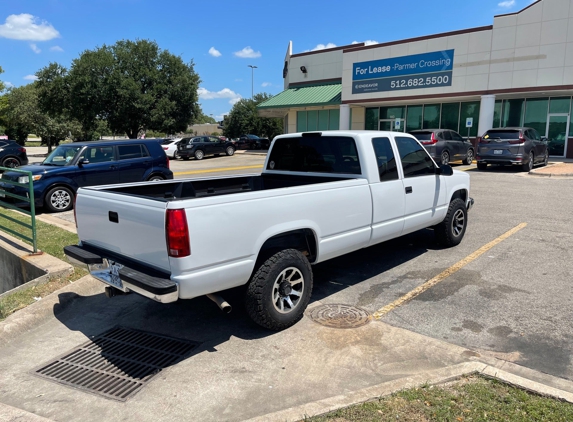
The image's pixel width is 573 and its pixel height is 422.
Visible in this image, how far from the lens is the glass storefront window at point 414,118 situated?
1150 inches

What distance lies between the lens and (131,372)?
3.84 m

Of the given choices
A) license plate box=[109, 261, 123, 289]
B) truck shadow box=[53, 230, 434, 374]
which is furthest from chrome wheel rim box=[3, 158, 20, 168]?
license plate box=[109, 261, 123, 289]

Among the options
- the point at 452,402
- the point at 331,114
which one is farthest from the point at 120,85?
the point at 452,402

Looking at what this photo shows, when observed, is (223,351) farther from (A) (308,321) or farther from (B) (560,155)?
(B) (560,155)

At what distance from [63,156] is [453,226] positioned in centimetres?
916

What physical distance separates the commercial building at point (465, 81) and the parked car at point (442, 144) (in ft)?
18.7

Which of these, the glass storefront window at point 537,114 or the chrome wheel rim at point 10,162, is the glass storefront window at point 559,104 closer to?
the glass storefront window at point 537,114

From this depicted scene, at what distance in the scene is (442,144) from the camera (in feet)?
60.3

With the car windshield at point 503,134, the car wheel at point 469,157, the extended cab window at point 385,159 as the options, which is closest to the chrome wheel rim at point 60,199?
the extended cab window at point 385,159

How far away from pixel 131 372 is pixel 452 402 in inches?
102

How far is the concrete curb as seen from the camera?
305 cm

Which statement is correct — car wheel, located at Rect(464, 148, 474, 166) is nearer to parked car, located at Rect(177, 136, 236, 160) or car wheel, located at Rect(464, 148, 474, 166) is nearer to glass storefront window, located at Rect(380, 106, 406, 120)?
glass storefront window, located at Rect(380, 106, 406, 120)

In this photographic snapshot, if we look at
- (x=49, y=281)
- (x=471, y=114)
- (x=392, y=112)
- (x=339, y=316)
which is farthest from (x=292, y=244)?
(x=392, y=112)

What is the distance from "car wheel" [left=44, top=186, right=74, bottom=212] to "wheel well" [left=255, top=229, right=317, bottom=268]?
26.4 feet
